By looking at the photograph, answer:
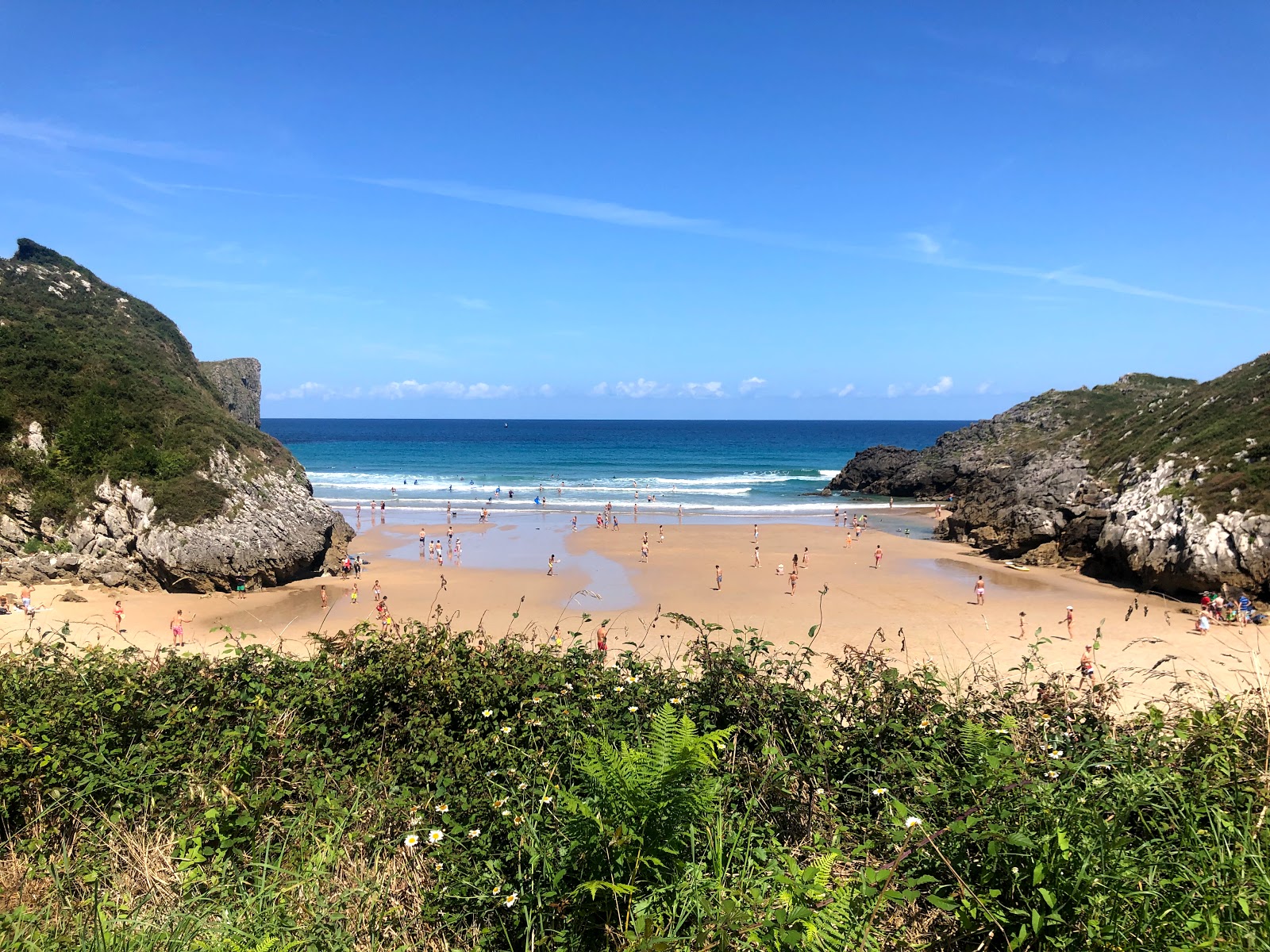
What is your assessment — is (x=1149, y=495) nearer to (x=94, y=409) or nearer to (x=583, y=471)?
(x=94, y=409)

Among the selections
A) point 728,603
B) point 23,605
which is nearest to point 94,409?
point 23,605

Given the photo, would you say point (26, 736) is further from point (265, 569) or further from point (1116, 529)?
point (1116, 529)

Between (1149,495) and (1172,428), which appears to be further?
(1172,428)

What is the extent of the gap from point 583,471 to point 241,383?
37.3 meters

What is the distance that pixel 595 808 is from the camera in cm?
314

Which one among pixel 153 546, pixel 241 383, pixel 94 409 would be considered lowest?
pixel 153 546

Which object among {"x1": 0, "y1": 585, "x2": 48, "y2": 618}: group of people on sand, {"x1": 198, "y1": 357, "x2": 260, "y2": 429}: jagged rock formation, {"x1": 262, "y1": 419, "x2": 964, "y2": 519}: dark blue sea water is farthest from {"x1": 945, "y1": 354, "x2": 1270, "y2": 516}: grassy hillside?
{"x1": 198, "y1": 357, "x2": 260, "y2": 429}: jagged rock formation

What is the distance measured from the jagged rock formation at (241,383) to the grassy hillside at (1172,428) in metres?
64.6

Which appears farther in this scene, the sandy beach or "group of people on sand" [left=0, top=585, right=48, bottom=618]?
"group of people on sand" [left=0, top=585, right=48, bottom=618]

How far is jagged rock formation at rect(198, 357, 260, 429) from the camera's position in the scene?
66625 mm

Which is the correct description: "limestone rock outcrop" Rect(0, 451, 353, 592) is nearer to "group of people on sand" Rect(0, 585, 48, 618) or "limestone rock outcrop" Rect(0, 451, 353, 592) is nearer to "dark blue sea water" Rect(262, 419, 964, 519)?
"group of people on sand" Rect(0, 585, 48, 618)

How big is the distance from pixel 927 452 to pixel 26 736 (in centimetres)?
7026

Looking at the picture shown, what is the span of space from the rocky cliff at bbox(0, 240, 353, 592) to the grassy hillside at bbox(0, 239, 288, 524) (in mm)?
49

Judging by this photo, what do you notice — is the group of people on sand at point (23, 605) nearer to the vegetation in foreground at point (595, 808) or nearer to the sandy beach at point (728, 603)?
the sandy beach at point (728, 603)
